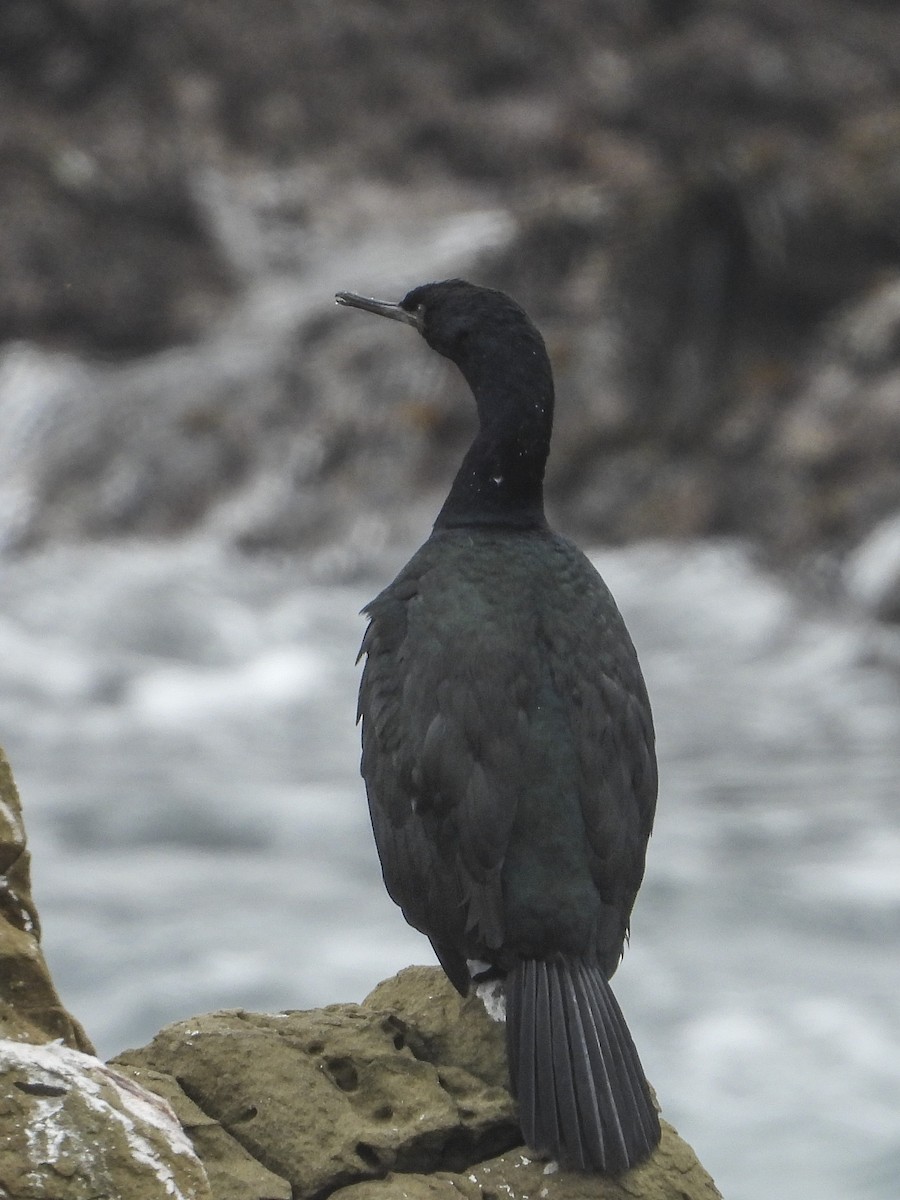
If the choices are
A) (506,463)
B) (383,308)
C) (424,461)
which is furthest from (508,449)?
(424,461)

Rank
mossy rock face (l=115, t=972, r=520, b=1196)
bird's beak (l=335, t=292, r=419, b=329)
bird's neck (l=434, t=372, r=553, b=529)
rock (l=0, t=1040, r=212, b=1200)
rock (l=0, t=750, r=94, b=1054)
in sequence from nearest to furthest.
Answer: rock (l=0, t=1040, r=212, b=1200)
rock (l=0, t=750, r=94, b=1054)
mossy rock face (l=115, t=972, r=520, b=1196)
bird's neck (l=434, t=372, r=553, b=529)
bird's beak (l=335, t=292, r=419, b=329)

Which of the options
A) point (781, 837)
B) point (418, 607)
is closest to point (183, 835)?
point (781, 837)

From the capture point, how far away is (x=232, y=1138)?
3203mm

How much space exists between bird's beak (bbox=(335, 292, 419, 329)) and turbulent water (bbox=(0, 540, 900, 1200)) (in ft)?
11.2

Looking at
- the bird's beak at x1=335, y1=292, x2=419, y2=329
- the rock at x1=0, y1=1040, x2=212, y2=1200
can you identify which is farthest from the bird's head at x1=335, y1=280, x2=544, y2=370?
the rock at x1=0, y1=1040, x2=212, y2=1200

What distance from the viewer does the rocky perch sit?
9.29 feet

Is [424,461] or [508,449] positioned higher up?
[424,461]

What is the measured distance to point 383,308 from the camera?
14.9 ft

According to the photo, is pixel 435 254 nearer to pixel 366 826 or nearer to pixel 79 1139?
pixel 366 826

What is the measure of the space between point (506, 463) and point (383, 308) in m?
0.61

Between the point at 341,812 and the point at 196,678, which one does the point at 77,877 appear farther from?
the point at 196,678

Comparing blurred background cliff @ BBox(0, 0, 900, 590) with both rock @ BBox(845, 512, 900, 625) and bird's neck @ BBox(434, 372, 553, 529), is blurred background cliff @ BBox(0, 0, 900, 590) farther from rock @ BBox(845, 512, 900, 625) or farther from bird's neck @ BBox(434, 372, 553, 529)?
bird's neck @ BBox(434, 372, 553, 529)

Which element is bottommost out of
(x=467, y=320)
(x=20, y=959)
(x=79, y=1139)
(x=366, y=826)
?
(x=79, y=1139)

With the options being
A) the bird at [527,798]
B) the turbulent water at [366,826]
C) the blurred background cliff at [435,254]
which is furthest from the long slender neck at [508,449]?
the blurred background cliff at [435,254]
